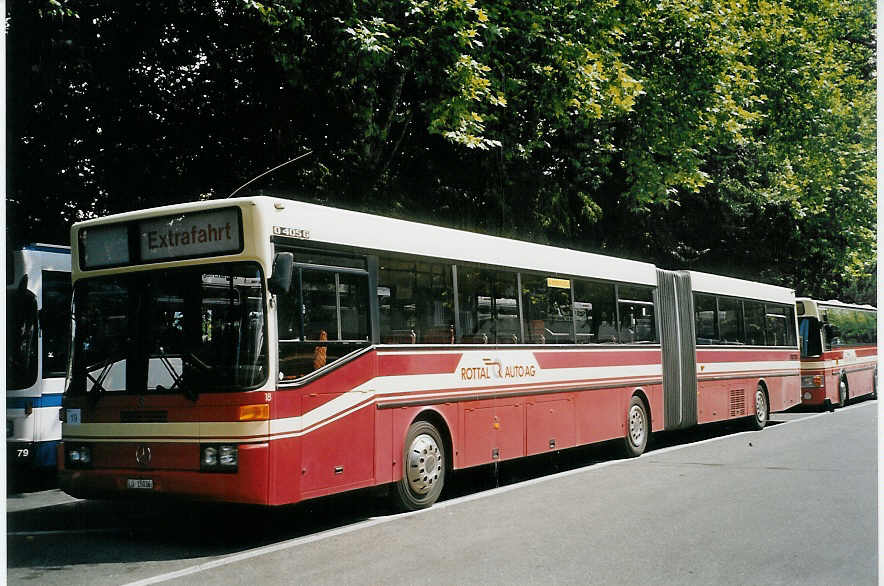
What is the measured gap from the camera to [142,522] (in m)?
9.75

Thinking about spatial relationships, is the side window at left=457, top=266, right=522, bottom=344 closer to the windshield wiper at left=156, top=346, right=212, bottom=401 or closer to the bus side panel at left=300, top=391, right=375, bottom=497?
the bus side panel at left=300, top=391, right=375, bottom=497

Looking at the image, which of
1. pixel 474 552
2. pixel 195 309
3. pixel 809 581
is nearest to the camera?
pixel 809 581

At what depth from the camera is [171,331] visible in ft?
28.0

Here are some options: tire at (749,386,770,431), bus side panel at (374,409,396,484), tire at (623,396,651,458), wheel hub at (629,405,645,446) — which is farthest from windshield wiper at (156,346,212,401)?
tire at (749,386,770,431)

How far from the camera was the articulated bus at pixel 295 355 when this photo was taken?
27.0 feet

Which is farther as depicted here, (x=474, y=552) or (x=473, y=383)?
(x=473, y=383)

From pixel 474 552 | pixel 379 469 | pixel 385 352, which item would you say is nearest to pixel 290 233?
pixel 385 352

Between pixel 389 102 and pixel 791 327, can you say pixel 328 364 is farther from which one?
pixel 791 327

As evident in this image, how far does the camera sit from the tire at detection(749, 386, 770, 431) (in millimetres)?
20375

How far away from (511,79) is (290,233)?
26.9 feet

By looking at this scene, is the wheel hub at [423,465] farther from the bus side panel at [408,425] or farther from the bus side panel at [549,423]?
the bus side panel at [549,423]

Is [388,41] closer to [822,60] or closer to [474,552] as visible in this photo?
[474,552]

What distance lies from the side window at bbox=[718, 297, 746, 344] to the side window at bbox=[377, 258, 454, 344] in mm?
9701

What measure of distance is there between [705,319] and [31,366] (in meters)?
11.8
